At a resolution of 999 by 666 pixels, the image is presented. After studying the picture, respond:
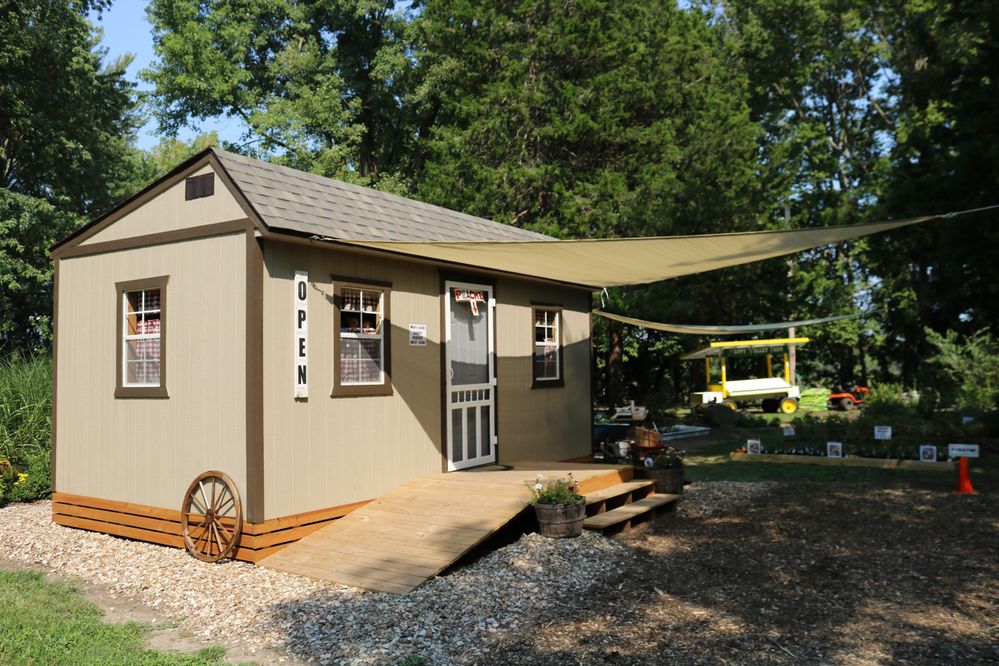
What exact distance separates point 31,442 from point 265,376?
5673 mm

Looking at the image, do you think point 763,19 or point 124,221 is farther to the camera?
point 763,19

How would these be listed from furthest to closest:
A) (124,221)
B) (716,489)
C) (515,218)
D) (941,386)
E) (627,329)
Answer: (627,329), (941,386), (515,218), (716,489), (124,221)

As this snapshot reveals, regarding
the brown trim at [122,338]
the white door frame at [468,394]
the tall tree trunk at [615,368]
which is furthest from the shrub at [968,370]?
the brown trim at [122,338]

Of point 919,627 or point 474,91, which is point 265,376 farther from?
point 474,91

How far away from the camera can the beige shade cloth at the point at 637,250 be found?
5.92 metres

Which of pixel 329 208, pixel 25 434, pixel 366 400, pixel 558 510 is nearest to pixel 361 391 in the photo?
pixel 366 400

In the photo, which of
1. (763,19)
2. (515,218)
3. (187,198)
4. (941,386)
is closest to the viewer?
(187,198)

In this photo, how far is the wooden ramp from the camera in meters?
5.52

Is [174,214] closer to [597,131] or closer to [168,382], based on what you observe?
[168,382]

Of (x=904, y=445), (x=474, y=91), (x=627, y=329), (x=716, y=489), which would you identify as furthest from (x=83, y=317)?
(x=627, y=329)

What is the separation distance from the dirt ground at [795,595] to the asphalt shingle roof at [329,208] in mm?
3781

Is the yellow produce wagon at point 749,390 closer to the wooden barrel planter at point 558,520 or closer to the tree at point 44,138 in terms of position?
the wooden barrel planter at point 558,520

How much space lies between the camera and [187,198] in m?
6.81

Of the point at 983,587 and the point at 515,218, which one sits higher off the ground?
the point at 515,218
